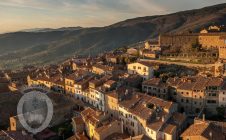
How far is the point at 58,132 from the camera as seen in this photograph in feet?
154

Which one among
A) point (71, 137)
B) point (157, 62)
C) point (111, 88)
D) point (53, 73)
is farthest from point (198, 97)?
point (53, 73)

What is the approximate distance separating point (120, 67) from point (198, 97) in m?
28.3

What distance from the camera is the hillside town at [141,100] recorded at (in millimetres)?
41844

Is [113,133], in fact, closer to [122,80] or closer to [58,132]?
[58,132]

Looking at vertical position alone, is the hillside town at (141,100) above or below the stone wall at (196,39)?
below

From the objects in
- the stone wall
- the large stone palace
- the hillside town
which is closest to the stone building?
the hillside town

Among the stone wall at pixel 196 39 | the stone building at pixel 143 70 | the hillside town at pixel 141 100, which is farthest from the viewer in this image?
the stone wall at pixel 196 39

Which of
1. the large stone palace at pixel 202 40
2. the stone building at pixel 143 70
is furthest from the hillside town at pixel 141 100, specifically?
the large stone palace at pixel 202 40

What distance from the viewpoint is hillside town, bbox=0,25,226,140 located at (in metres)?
41.8

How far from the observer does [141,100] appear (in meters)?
48.6

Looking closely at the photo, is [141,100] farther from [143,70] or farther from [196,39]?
[196,39]

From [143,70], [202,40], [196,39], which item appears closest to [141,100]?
[143,70]

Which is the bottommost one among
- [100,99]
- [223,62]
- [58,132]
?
[58,132]

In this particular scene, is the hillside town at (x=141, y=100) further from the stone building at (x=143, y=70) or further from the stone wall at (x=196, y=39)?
the stone wall at (x=196, y=39)
